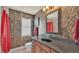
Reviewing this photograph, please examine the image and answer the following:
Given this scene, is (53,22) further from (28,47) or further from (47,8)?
(28,47)

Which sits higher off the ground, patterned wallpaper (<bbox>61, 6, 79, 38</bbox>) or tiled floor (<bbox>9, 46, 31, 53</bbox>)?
patterned wallpaper (<bbox>61, 6, 79, 38</bbox>)

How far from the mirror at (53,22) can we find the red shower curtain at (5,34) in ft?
2.08

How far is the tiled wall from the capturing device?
198 cm

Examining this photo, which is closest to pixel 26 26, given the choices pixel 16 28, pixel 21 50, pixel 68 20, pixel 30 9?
pixel 16 28

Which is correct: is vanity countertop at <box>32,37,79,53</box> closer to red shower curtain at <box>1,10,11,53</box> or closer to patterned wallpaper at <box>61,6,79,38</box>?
patterned wallpaper at <box>61,6,79,38</box>

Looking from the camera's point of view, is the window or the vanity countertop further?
the window

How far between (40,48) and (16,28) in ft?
1.62

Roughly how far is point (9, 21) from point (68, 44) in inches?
38.6

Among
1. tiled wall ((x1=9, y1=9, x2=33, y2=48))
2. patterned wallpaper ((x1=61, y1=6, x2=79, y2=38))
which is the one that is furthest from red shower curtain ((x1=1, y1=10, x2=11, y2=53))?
patterned wallpaper ((x1=61, y1=6, x2=79, y2=38))

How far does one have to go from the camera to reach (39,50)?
1.99 meters

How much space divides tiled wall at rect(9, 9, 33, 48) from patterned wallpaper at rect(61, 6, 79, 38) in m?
0.52

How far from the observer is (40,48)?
6.51ft
